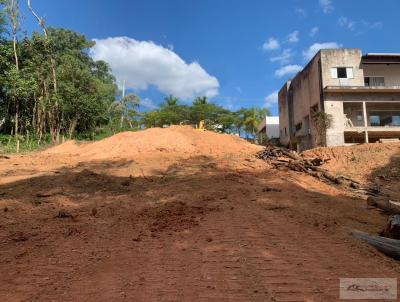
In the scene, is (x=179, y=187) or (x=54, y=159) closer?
(x=179, y=187)

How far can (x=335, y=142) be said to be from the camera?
2727 cm

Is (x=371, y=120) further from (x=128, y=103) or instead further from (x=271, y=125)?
(x=128, y=103)

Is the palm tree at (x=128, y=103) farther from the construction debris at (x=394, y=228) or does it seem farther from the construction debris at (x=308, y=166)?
the construction debris at (x=394, y=228)

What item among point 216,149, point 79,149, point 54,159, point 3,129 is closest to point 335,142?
point 216,149

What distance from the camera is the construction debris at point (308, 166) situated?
11805 mm

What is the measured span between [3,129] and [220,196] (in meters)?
21.9

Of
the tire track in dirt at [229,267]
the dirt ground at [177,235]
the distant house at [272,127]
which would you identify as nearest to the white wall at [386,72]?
the distant house at [272,127]

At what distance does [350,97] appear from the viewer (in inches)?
1106

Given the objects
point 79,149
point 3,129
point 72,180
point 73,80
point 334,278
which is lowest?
point 334,278

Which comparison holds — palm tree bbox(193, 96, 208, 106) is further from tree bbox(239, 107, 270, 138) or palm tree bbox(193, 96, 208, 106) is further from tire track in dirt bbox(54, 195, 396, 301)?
tire track in dirt bbox(54, 195, 396, 301)

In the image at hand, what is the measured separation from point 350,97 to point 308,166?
16.5 meters

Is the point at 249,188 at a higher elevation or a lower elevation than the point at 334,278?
→ higher

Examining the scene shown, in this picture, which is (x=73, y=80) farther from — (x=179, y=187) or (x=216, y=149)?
(x=179, y=187)

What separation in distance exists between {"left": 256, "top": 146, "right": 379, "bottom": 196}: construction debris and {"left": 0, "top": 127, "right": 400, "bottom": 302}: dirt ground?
0.87m
